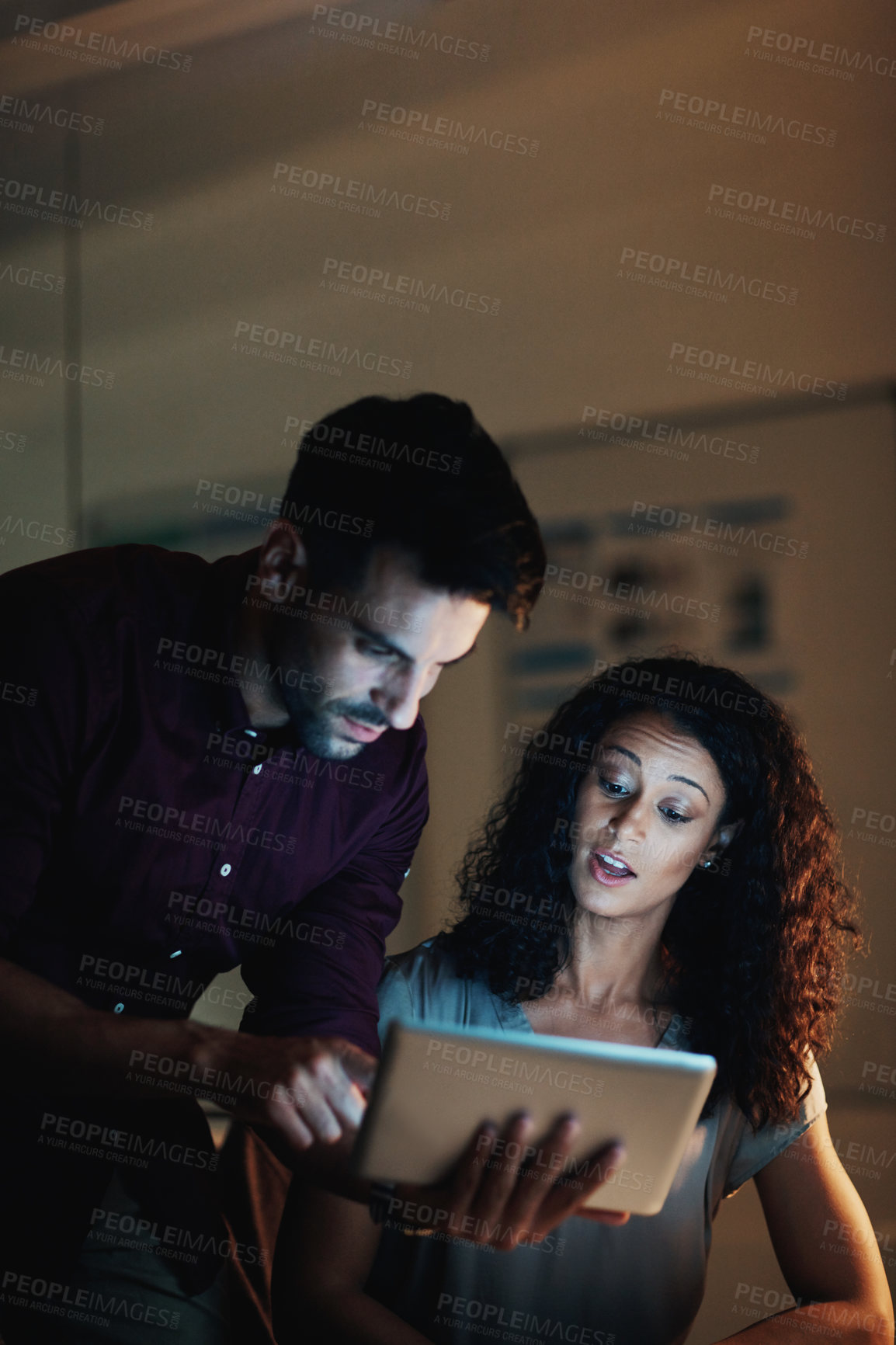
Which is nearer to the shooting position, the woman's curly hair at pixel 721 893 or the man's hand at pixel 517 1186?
the man's hand at pixel 517 1186

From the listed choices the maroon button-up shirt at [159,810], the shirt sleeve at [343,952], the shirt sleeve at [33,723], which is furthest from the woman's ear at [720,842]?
the shirt sleeve at [33,723]

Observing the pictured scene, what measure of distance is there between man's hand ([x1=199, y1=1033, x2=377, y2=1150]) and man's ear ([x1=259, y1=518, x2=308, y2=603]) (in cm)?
59

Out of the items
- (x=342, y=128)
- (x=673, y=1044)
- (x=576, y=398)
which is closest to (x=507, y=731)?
(x=576, y=398)

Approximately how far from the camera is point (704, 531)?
278 cm

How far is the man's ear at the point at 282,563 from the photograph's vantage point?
4.93 ft

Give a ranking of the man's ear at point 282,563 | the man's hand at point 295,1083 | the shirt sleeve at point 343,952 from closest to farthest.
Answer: the man's hand at point 295,1083, the man's ear at point 282,563, the shirt sleeve at point 343,952

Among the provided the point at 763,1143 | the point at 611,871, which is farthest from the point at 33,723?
the point at 763,1143

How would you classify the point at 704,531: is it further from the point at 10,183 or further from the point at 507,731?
the point at 10,183

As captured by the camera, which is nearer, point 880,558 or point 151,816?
point 151,816

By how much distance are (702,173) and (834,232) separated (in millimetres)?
394

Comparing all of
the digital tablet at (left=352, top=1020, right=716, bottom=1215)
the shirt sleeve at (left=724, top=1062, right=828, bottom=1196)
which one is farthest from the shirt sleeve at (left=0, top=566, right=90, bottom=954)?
the shirt sleeve at (left=724, top=1062, right=828, bottom=1196)

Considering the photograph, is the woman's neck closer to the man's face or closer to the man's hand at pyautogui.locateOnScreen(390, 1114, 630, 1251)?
the man's hand at pyautogui.locateOnScreen(390, 1114, 630, 1251)

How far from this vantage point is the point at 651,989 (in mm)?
1944

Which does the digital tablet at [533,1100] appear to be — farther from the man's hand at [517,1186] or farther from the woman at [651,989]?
the woman at [651,989]
